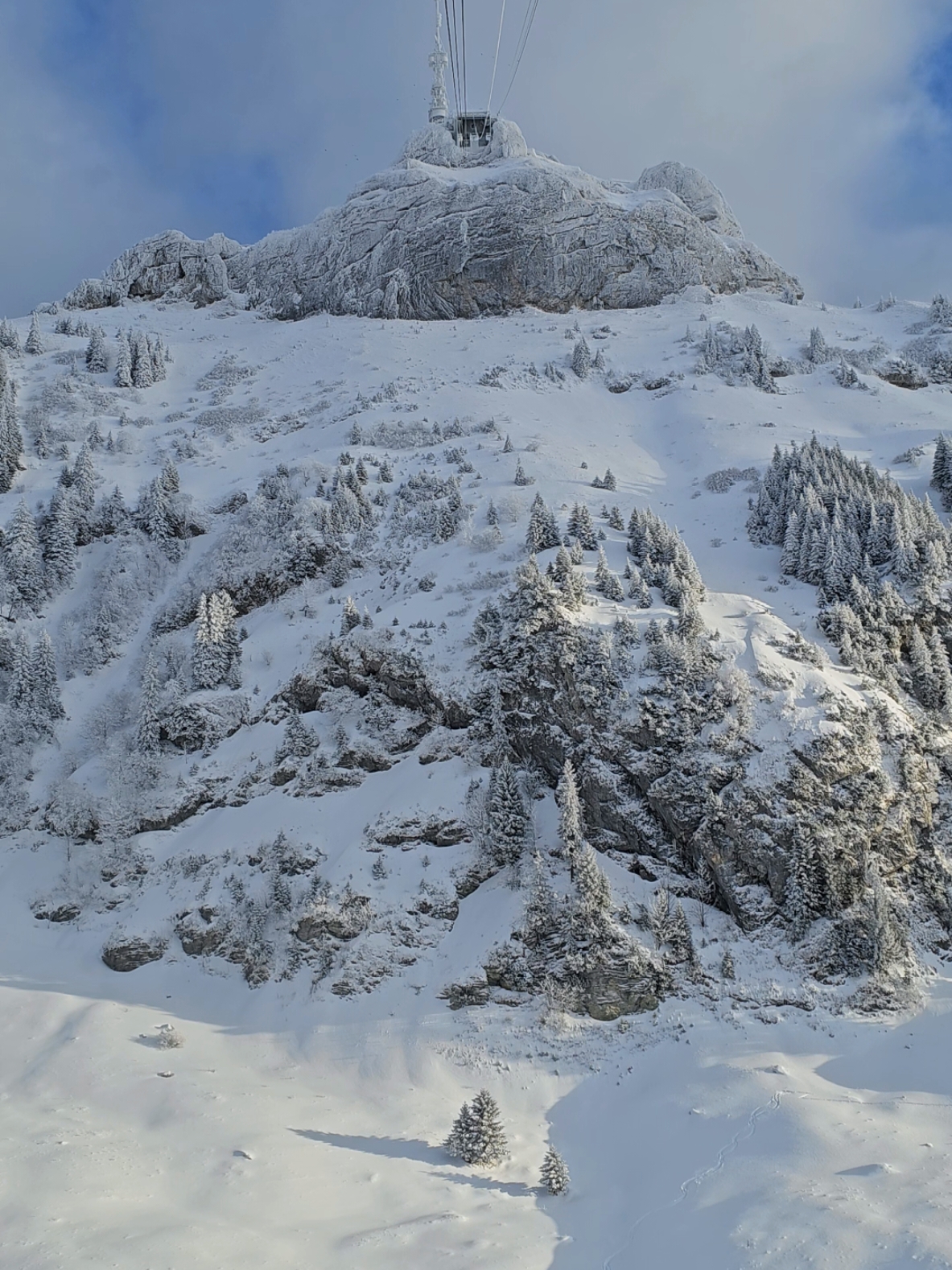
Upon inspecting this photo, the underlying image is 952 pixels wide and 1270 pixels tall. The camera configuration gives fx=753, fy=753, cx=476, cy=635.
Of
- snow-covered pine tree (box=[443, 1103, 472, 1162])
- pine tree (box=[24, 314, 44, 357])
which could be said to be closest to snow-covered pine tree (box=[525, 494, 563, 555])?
snow-covered pine tree (box=[443, 1103, 472, 1162])

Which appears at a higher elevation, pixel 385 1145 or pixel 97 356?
pixel 97 356

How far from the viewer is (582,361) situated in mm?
81562

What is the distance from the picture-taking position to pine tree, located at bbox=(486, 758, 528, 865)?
29938mm

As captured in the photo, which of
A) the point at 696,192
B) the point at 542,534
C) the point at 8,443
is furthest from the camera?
the point at 696,192

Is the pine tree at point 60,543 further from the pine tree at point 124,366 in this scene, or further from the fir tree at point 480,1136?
the fir tree at point 480,1136

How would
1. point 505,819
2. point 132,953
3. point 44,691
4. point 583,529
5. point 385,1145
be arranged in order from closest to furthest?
point 385,1145 → point 505,819 → point 132,953 → point 44,691 → point 583,529

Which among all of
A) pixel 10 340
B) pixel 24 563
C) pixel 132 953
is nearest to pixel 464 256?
pixel 10 340

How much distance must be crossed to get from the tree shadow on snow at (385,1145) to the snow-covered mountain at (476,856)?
0.39ft

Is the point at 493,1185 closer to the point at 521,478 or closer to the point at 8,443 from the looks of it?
the point at 521,478

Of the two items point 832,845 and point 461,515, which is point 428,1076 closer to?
point 832,845

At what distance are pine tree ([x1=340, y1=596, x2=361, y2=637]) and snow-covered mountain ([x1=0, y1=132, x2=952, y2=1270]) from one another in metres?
0.13

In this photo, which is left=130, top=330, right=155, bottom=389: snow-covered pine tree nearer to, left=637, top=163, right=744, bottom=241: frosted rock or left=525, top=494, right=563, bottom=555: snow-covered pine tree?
left=525, top=494, right=563, bottom=555: snow-covered pine tree

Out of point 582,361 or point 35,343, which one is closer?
point 582,361

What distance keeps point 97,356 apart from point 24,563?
43035mm
